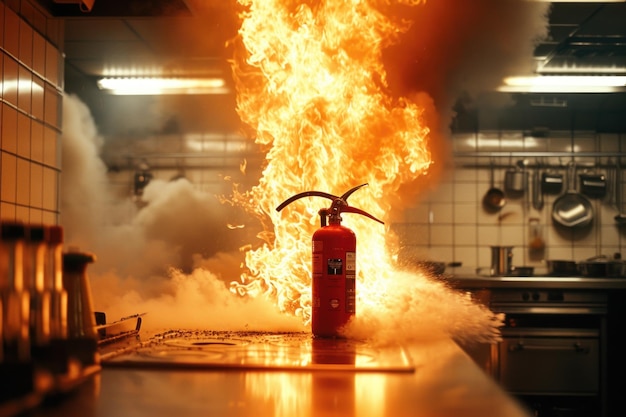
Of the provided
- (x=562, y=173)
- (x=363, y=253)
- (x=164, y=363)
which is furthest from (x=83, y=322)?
(x=562, y=173)

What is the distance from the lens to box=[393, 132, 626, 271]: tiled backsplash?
217 inches

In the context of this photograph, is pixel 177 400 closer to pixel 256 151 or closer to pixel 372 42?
pixel 372 42

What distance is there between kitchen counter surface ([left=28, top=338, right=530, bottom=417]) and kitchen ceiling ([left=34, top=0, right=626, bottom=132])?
1982 mm

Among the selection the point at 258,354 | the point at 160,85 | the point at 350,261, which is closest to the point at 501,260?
the point at 160,85

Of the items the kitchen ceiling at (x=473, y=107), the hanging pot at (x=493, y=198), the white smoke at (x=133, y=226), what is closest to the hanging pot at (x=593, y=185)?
the kitchen ceiling at (x=473, y=107)

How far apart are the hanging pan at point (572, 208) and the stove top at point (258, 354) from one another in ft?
13.7

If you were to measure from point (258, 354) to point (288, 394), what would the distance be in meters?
0.43

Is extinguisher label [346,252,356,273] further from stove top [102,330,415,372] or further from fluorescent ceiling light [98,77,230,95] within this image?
fluorescent ceiling light [98,77,230,95]

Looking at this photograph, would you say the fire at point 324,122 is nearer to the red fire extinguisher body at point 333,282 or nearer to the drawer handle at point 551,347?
the red fire extinguisher body at point 333,282

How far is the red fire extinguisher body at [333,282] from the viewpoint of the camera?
5.99 ft

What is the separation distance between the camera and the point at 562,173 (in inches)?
219

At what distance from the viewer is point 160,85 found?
5.23m

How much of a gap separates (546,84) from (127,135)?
10.7 ft

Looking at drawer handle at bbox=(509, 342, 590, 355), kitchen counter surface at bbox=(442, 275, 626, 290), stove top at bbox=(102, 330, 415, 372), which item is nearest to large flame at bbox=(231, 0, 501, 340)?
stove top at bbox=(102, 330, 415, 372)
